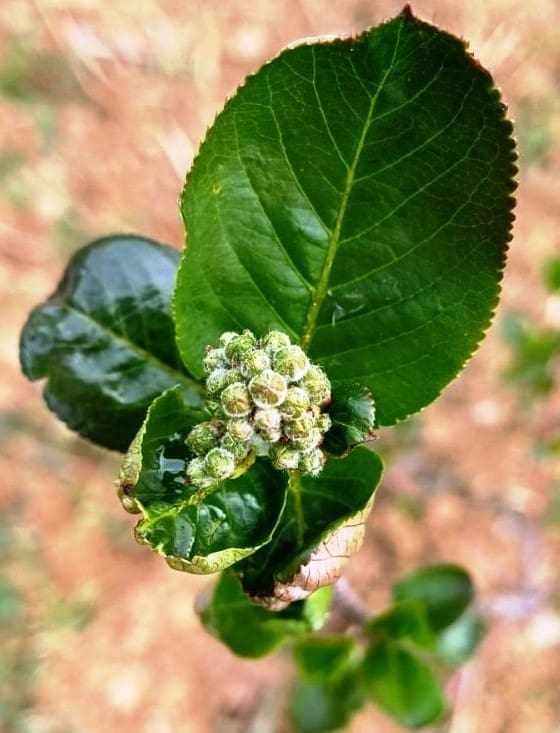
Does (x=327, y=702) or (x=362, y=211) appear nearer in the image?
(x=362, y=211)

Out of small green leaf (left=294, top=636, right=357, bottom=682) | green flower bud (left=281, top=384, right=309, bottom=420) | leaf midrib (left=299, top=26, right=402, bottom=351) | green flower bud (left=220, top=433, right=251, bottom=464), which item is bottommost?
small green leaf (left=294, top=636, right=357, bottom=682)

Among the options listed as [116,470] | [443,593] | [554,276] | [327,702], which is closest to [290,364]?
[443,593]

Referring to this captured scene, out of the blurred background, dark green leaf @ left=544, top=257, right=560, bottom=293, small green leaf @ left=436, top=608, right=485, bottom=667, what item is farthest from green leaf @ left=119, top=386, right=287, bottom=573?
the blurred background

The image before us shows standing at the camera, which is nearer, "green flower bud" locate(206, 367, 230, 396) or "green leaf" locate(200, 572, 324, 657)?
"green flower bud" locate(206, 367, 230, 396)

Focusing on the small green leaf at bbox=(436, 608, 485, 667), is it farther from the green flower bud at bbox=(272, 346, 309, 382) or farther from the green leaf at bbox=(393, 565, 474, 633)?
the green flower bud at bbox=(272, 346, 309, 382)

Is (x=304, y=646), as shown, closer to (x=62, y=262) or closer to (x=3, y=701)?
(x=3, y=701)

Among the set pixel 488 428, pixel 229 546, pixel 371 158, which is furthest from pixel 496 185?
pixel 488 428

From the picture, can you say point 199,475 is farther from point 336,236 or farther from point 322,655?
point 322,655
